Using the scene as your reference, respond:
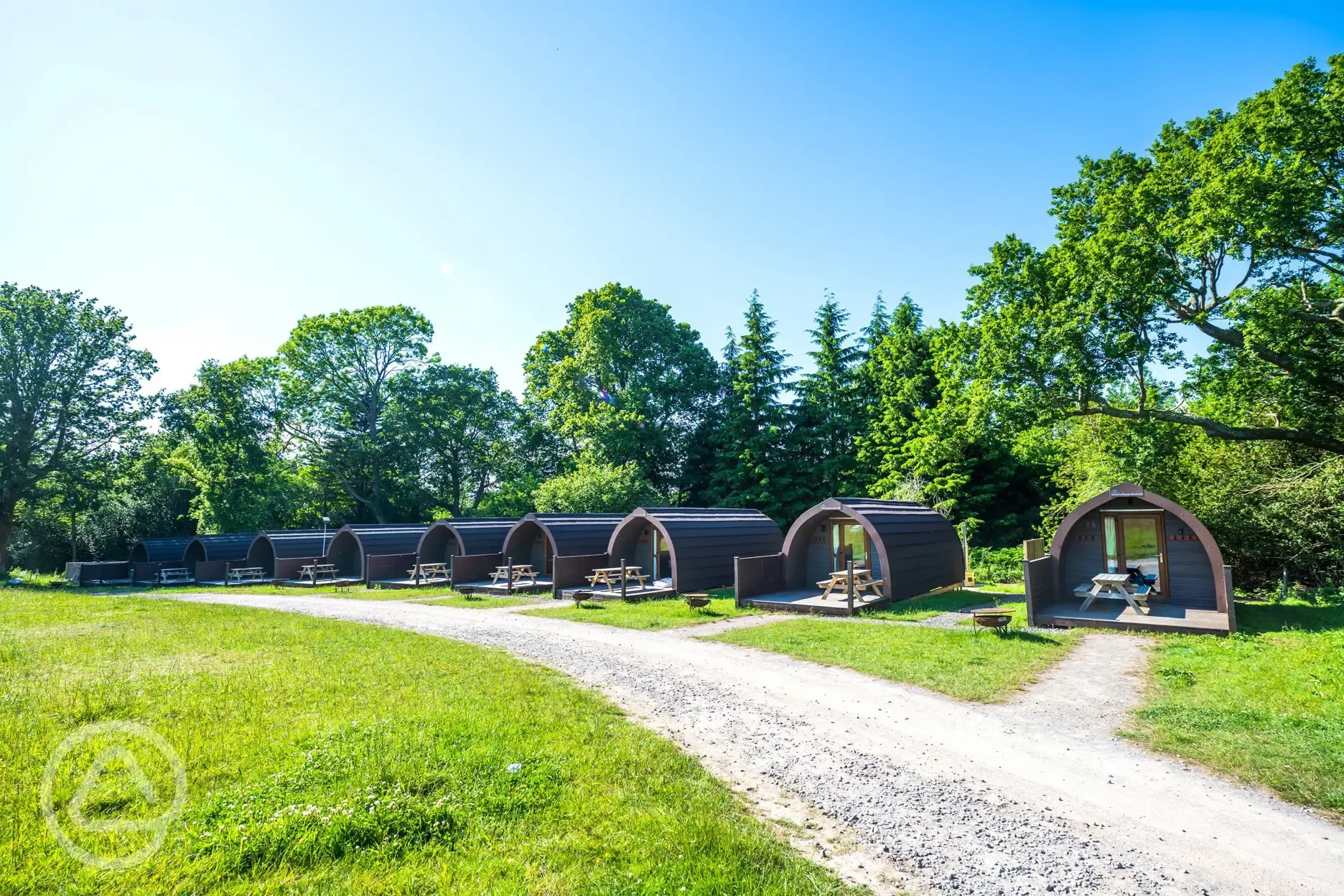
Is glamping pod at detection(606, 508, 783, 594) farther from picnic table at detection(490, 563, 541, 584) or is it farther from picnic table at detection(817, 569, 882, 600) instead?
picnic table at detection(817, 569, 882, 600)

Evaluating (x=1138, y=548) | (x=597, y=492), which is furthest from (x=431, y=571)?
(x=1138, y=548)

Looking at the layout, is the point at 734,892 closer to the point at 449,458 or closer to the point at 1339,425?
the point at 1339,425

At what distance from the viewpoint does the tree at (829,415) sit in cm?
3625

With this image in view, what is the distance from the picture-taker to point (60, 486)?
33500mm

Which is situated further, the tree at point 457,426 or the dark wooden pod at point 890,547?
the tree at point 457,426

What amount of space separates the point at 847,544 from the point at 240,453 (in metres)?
39.9

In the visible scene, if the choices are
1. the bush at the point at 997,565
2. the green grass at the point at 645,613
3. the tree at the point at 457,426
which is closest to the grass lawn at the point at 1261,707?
the green grass at the point at 645,613

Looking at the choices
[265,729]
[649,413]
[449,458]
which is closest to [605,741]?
[265,729]

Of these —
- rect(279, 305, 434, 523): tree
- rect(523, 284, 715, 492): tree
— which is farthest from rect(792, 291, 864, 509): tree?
rect(279, 305, 434, 523): tree

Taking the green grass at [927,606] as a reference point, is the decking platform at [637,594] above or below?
below

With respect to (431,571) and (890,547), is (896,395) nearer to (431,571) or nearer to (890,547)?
(890,547)

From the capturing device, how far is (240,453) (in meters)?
42.4

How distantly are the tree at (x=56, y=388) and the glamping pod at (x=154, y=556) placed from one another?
525 cm

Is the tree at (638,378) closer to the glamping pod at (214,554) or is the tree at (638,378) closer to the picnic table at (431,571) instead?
the picnic table at (431,571)
